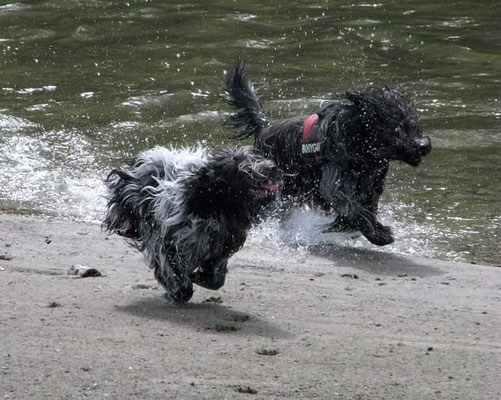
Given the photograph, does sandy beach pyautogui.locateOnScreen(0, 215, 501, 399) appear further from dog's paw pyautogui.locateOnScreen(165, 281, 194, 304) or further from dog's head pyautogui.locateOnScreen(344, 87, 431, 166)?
dog's head pyautogui.locateOnScreen(344, 87, 431, 166)

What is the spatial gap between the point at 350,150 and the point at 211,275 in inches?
89.0

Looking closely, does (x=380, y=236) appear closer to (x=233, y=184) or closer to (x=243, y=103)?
(x=243, y=103)

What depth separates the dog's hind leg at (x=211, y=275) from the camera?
6346 mm

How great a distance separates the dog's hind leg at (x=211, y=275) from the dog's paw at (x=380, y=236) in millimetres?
2080

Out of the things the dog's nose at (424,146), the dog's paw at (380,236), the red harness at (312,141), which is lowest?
the dog's paw at (380,236)

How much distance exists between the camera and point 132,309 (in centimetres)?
618

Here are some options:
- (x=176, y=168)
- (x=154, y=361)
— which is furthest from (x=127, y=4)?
(x=154, y=361)

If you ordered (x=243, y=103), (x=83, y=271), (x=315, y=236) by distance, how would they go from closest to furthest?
(x=83, y=271), (x=315, y=236), (x=243, y=103)

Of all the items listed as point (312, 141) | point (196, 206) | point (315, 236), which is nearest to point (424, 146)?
point (312, 141)

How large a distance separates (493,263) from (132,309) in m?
3.12

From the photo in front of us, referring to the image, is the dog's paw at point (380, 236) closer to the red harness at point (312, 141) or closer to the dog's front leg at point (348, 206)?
the dog's front leg at point (348, 206)

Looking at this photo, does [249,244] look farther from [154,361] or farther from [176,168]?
[154,361]

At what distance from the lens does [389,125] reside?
8070 mm

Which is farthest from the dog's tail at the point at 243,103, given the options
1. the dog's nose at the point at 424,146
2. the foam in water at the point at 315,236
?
the dog's nose at the point at 424,146
